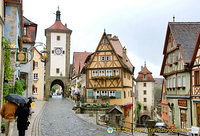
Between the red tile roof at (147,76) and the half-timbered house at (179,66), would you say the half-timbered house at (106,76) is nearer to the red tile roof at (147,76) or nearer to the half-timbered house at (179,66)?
the half-timbered house at (179,66)

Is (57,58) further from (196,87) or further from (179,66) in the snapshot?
(196,87)

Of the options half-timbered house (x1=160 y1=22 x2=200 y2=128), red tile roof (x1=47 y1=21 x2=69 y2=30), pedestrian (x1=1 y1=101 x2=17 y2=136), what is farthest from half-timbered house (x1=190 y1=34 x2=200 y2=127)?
red tile roof (x1=47 y1=21 x2=69 y2=30)

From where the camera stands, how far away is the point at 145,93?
5544cm

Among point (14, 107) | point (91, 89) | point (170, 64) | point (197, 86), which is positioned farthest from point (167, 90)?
point (14, 107)

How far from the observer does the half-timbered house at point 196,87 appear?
1925cm

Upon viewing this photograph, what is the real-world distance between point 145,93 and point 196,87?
36.3 m

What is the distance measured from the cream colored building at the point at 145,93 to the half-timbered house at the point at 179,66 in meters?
29.1

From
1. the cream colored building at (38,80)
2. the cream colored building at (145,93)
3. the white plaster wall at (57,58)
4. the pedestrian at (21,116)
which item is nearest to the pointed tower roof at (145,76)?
the cream colored building at (145,93)

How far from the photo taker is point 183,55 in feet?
71.2

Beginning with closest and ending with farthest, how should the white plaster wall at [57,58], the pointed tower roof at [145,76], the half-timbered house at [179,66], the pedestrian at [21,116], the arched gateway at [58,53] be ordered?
the pedestrian at [21,116] → the half-timbered house at [179,66] → the pointed tower roof at [145,76] → the arched gateway at [58,53] → the white plaster wall at [57,58]

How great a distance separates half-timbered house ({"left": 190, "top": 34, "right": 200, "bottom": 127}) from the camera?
19.2m

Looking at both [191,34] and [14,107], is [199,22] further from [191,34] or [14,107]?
[14,107]

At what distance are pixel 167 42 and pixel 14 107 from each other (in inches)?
778

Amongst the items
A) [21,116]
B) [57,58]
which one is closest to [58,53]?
[57,58]
